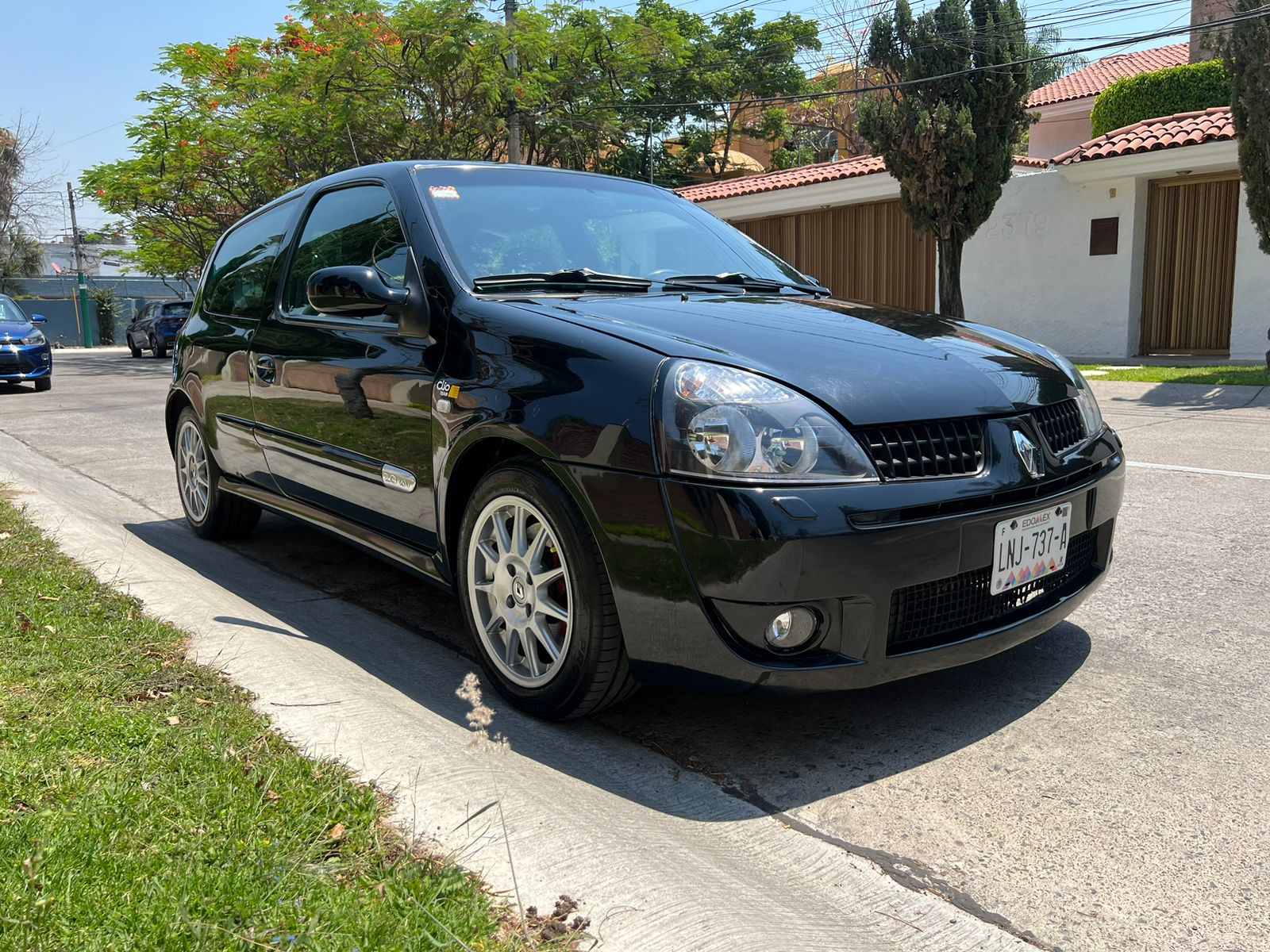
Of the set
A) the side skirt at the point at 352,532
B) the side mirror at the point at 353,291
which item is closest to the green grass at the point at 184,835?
the side skirt at the point at 352,532

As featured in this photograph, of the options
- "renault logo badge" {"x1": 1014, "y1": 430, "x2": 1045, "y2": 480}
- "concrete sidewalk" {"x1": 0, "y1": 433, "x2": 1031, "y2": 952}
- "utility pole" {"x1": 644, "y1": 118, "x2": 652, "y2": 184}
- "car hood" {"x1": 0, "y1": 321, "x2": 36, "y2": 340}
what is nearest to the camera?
"concrete sidewalk" {"x1": 0, "y1": 433, "x2": 1031, "y2": 952}

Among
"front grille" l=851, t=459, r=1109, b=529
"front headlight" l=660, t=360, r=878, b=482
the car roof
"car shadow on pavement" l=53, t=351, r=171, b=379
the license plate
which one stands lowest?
"car shadow on pavement" l=53, t=351, r=171, b=379

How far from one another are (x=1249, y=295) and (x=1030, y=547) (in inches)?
575

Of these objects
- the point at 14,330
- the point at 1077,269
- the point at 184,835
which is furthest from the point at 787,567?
the point at 14,330

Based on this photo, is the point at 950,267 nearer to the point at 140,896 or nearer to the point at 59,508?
the point at 59,508

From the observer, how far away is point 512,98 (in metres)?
20.6

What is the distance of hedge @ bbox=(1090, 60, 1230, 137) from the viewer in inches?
790

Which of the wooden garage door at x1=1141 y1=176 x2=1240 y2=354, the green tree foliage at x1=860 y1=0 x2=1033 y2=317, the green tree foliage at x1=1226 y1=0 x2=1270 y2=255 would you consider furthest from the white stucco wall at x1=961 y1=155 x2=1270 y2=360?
the green tree foliage at x1=1226 y1=0 x2=1270 y2=255

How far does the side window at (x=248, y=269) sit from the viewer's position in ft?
15.1

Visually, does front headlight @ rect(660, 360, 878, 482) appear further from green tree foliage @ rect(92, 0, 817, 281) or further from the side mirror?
green tree foliage @ rect(92, 0, 817, 281)

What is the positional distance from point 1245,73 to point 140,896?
43.7 feet

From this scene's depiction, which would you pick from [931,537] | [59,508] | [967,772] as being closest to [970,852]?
[967,772]

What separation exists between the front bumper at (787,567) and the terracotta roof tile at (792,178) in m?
17.5

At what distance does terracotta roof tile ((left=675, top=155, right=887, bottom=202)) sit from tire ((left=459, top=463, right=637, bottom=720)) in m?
17.1
